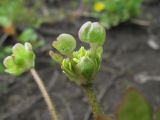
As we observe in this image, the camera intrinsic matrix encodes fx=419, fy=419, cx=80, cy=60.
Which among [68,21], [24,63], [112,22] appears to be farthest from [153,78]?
[24,63]

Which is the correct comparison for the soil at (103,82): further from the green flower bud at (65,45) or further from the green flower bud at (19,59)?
the green flower bud at (65,45)

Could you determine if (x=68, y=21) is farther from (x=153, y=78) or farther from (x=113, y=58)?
(x=153, y=78)

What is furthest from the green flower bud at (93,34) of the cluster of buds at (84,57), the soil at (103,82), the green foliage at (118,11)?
the green foliage at (118,11)

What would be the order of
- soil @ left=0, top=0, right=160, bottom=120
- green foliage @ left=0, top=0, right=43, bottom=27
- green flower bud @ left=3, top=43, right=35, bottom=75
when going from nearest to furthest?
green flower bud @ left=3, top=43, right=35, bottom=75 < soil @ left=0, top=0, right=160, bottom=120 < green foliage @ left=0, top=0, right=43, bottom=27

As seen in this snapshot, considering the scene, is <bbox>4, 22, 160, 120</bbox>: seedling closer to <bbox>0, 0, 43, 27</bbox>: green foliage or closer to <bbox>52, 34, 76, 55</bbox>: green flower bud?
<bbox>52, 34, 76, 55</bbox>: green flower bud

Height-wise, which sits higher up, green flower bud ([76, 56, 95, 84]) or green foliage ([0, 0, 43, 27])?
green flower bud ([76, 56, 95, 84])

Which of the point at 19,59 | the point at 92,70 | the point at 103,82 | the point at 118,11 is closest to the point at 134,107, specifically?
the point at 92,70

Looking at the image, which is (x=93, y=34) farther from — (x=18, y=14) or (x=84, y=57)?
(x=18, y=14)

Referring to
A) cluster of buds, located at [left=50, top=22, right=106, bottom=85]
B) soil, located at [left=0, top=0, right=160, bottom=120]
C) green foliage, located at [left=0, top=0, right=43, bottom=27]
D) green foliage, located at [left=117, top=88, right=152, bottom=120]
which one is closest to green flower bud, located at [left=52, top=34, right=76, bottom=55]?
cluster of buds, located at [left=50, top=22, right=106, bottom=85]
